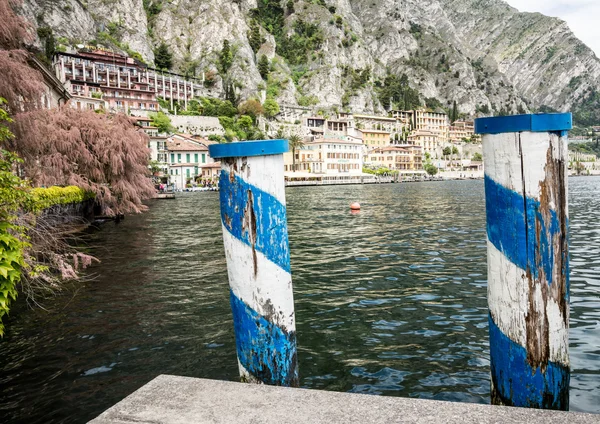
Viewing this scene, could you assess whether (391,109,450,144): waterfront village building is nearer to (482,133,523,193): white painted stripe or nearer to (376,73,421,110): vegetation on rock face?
(376,73,421,110): vegetation on rock face

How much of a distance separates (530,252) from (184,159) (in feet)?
287

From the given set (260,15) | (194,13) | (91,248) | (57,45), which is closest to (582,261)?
(91,248)

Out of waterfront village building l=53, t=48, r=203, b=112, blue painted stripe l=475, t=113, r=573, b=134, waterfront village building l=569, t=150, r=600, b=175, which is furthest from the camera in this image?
waterfront village building l=569, t=150, r=600, b=175

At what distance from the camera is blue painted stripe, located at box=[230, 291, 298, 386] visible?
119 inches

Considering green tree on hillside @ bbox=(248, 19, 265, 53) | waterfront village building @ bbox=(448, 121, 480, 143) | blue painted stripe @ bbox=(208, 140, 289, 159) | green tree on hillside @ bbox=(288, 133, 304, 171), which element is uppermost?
green tree on hillside @ bbox=(248, 19, 265, 53)

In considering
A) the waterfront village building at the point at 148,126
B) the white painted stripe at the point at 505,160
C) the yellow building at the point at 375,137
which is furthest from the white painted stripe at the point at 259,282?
the yellow building at the point at 375,137

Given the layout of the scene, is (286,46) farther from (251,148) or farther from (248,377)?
(248,377)

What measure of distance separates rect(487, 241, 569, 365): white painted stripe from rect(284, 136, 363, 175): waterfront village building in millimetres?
103791

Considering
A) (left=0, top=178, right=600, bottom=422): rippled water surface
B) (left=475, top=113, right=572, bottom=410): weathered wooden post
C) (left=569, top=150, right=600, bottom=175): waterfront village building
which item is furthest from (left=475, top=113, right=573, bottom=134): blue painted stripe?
(left=569, top=150, right=600, bottom=175): waterfront village building

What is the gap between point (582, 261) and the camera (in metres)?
12.4

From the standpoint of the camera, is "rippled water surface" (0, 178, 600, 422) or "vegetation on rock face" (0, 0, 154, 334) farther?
"vegetation on rock face" (0, 0, 154, 334)

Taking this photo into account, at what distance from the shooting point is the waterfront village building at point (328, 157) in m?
106

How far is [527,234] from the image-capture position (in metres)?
2.54

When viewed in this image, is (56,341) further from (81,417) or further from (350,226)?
(350,226)
